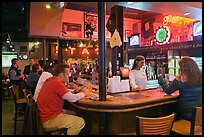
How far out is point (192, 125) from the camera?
224 centimetres

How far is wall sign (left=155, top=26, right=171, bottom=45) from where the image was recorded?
729cm

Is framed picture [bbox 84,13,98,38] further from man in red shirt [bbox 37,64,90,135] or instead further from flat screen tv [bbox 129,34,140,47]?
man in red shirt [bbox 37,64,90,135]

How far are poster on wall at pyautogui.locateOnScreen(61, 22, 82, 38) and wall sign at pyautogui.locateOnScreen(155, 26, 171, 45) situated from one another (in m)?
3.00

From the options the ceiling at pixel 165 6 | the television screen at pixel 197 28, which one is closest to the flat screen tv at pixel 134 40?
the television screen at pixel 197 28

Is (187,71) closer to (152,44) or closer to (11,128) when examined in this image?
(11,128)

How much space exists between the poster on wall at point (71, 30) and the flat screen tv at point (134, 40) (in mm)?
2954

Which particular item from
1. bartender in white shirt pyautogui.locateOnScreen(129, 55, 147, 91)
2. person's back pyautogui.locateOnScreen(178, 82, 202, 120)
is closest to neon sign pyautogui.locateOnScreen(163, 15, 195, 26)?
bartender in white shirt pyautogui.locateOnScreen(129, 55, 147, 91)

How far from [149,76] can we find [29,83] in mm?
2983

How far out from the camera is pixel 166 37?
24.2 ft

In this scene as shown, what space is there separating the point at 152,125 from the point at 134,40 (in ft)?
24.1

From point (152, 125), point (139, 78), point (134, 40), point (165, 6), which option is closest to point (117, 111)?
point (152, 125)

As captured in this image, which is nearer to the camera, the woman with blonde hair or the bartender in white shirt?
the woman with blonde hair

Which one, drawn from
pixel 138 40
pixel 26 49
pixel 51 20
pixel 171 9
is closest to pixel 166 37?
pixel 138 40

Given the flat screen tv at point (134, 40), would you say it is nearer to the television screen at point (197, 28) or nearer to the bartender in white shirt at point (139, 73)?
the television screen at point (197, 28)
